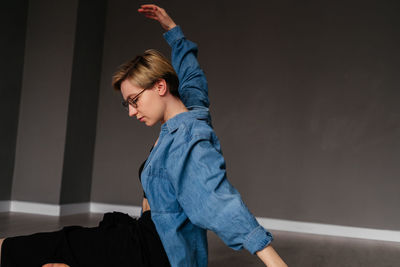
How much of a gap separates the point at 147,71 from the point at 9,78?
3.45 metres

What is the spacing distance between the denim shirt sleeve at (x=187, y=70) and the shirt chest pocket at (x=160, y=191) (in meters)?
0.46

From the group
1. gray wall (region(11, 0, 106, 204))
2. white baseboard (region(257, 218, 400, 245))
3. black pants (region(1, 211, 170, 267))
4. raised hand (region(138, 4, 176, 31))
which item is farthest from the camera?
gray wall (region(11, 0, 106, 204))

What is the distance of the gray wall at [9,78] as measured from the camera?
3826 millimetres

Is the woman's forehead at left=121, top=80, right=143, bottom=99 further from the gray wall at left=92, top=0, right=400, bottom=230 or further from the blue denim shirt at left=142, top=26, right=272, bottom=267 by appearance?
the gray wall at left=92, top=0, right=400, bottom=230

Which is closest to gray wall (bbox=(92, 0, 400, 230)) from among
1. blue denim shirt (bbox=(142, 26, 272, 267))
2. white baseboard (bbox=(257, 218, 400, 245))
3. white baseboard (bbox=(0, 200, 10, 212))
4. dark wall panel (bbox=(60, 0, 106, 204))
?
white baseboard (bbox=(257, 218, 400, 245))

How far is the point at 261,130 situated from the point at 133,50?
71.3 inches

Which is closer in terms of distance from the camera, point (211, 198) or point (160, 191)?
point (211, 198)

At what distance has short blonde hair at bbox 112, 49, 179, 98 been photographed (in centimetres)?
100

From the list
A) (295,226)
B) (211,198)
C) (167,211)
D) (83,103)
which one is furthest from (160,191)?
(83,103)

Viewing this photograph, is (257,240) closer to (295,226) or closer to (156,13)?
(156,13)

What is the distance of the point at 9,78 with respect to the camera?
3.91 metres

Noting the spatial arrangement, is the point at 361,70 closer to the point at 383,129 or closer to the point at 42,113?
the point at 383,129

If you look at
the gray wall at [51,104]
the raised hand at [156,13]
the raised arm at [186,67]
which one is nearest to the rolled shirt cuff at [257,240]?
the raised arm at [186,67]

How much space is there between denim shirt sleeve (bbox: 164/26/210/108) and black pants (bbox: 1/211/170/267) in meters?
0.51
